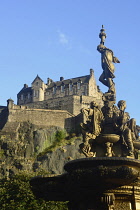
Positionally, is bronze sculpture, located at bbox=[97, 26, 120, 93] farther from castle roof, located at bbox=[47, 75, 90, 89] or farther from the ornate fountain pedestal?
castle roof, located at bbox=[47, 75, 90, 89]

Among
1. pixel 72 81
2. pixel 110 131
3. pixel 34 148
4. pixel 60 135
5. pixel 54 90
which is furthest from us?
pixel 54 90

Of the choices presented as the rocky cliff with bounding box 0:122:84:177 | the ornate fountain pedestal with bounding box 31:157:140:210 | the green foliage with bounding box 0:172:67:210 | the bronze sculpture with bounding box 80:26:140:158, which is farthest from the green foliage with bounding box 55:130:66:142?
the ornate fountain pedestal with bounding box 31:157:140:210

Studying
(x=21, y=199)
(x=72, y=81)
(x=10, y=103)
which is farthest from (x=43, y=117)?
(x=21, y=199)

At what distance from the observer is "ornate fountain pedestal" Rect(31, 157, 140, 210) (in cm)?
1115

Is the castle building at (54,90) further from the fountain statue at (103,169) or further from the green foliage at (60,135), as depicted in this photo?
the fountain statue at (103,169)

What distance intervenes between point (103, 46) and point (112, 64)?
100 cm

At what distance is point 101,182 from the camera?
11.4 metres

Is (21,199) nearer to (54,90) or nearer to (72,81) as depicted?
(72,81)

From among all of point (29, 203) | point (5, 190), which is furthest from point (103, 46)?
point (5, 190)

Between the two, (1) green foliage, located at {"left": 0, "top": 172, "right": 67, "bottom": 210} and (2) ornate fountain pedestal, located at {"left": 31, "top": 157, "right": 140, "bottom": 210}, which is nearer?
(2) ornate fountain pedestal, located at {"left": 31, "top": 157, "right": 140, "bottom": 210}

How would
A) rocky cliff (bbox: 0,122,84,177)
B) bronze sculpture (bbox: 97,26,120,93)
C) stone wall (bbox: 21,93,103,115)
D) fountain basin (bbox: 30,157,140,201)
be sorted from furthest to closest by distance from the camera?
stone wall (bbox: 21,93,103,115) → rocky cliff (bbox: 0,122,84,177) → bronze sculpture (bbox: 97,26,120,93) → fountain basin (bbox: 30,157,140,201)

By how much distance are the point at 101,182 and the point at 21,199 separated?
79.0ft

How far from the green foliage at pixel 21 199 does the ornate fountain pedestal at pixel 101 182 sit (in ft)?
61.9

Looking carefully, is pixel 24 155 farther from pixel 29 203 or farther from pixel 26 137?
pixel 29 203
